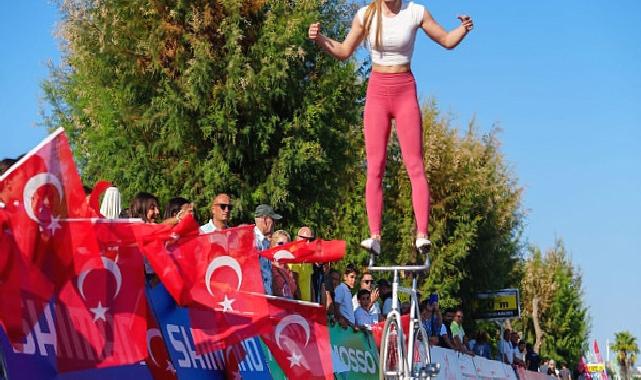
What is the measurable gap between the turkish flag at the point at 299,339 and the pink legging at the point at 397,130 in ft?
3.76

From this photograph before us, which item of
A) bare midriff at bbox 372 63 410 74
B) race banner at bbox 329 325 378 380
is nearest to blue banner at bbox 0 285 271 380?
race banner at bbox 329 325 378 380

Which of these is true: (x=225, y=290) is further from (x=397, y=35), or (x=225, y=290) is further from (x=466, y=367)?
(x=466, y=367)

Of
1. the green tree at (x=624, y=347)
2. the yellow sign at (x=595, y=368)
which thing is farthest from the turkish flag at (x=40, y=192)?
the green tree at (x=624, y=347)

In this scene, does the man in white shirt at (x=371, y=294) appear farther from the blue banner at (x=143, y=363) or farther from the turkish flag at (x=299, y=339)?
Answer: the blue banner at (x=143, y=363)

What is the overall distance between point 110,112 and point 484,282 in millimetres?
20626

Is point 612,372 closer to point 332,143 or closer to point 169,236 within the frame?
point 332,143

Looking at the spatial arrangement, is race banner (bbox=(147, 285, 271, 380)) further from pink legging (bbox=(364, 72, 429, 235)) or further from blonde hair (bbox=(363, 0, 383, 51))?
blonde hair (bbox=(363, 0, 383, 51))

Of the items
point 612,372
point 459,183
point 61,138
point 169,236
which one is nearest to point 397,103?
point 169,236

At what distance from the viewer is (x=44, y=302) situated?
729 centimetres

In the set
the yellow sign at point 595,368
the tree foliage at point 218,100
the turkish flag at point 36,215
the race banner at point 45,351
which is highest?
the tree foliage at point 218,100

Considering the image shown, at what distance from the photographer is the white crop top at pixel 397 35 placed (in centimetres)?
975

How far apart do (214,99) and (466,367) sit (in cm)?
771

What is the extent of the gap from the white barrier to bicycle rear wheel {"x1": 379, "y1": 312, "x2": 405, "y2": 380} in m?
3.85

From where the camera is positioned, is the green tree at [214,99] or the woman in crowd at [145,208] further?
the green tree at [214,99]
